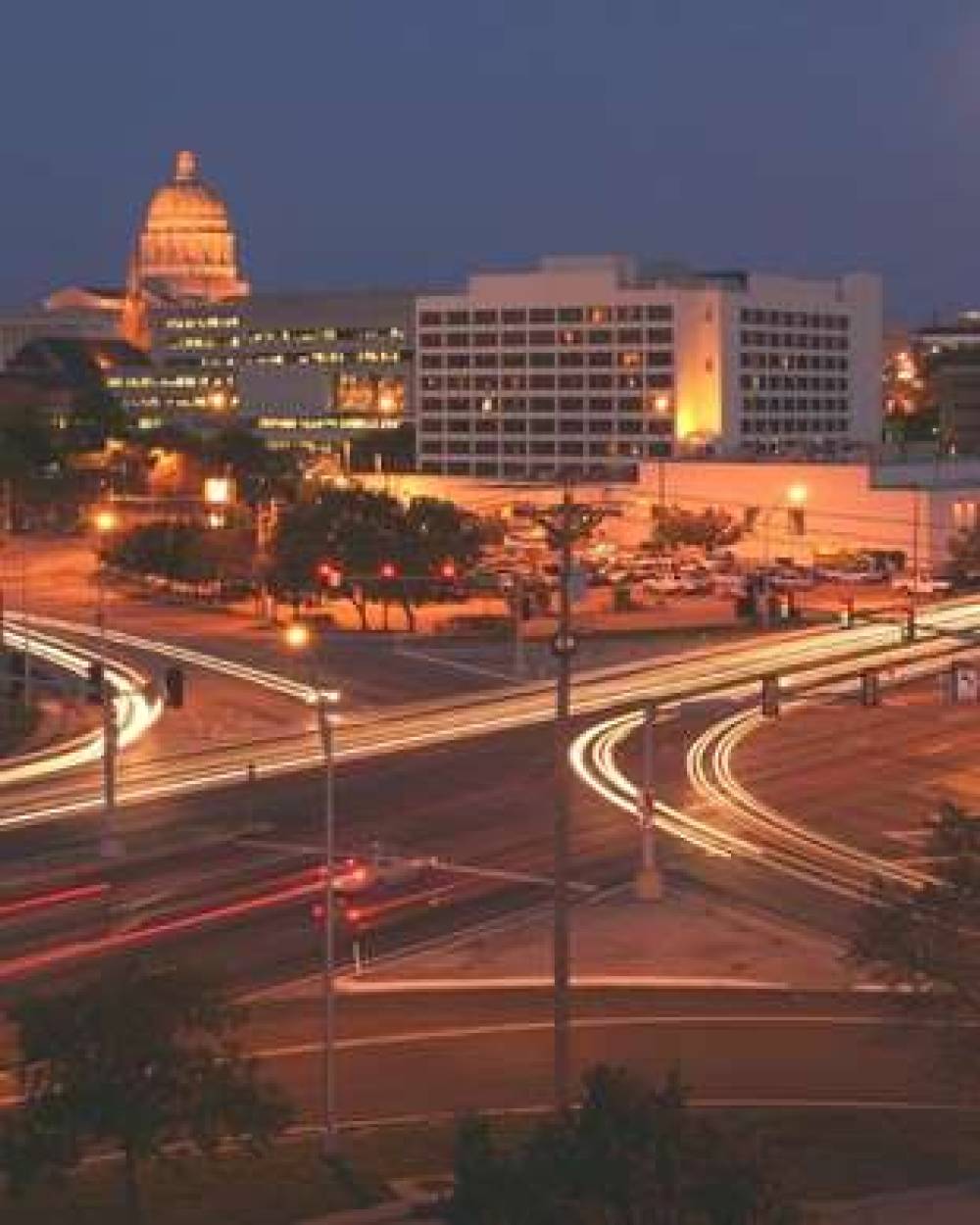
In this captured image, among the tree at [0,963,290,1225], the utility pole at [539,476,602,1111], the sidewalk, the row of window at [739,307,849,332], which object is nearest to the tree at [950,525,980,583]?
the row of window at [739,307,849,332]

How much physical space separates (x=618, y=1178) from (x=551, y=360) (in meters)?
121

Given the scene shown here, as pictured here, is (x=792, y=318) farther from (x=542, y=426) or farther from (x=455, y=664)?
(x=455, y=664)

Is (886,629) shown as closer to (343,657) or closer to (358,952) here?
(343,657)

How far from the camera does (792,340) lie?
14162cm

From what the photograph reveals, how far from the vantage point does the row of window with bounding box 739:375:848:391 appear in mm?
137000

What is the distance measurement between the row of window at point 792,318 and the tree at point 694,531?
38771mm

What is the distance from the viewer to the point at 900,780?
1922 inches

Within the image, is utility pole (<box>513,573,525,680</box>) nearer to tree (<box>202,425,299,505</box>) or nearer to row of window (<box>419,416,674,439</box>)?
tree (<box>202,425,299,505</box>)

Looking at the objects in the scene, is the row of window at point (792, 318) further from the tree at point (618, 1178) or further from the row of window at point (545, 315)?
the tree at point (618, 1178)

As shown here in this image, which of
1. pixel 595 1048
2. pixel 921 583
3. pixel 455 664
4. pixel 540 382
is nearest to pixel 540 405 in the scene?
pixel 540 382

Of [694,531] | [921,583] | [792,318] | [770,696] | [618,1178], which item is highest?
[792,318]

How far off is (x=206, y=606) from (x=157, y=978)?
63.1 metres

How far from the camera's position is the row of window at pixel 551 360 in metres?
133

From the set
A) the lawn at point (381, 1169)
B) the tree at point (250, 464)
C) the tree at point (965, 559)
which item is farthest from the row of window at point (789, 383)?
the lawn at point (381, 1169)
